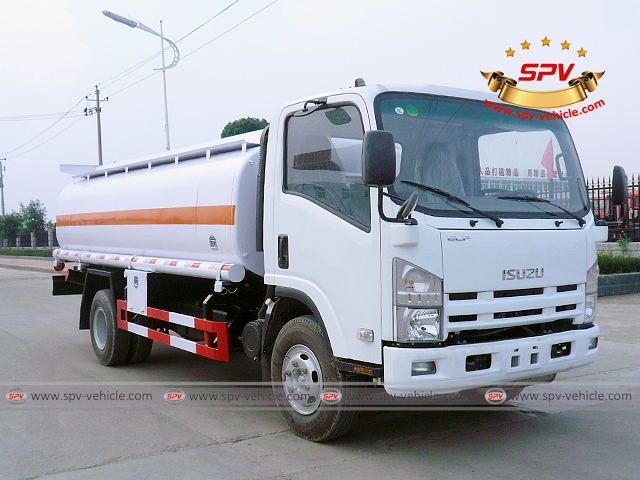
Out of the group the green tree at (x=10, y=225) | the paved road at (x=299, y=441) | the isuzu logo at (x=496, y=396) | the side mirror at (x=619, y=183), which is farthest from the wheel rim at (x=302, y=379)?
the green tree at (x=10, y=225)

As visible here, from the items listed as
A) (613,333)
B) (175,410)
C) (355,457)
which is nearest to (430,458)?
(355,457)

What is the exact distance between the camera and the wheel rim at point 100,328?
27.3ft

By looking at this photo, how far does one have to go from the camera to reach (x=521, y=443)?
16.7ft

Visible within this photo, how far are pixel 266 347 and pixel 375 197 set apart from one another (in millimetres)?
1761

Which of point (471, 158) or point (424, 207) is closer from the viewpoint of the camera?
point (424, 207)

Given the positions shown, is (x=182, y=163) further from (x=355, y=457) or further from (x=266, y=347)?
(x=355, y=457)

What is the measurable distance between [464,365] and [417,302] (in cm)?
51

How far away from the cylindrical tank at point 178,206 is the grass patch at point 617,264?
35.8ft

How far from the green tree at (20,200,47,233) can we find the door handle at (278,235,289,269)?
6553 cm

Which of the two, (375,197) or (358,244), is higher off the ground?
(375,197)

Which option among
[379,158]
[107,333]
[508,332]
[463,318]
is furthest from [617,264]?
[379,158]

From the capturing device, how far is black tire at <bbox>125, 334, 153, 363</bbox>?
26.7ft

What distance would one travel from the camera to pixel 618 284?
47.6 ft

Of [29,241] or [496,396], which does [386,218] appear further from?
[29,241]
